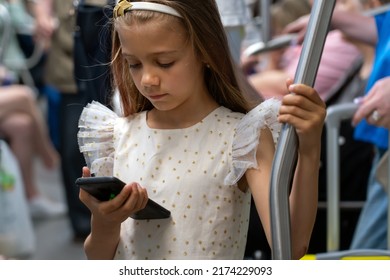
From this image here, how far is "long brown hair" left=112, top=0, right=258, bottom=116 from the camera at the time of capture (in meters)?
1.59

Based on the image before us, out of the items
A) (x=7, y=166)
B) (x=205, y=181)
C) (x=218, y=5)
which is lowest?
(x=7, y=166)

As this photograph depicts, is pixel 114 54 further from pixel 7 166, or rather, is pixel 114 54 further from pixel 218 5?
pixel 7 166

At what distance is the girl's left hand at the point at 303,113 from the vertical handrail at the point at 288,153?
1cm

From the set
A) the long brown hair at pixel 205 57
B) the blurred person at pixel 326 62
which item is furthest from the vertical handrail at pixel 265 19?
the long brown hair at pixel 205 57

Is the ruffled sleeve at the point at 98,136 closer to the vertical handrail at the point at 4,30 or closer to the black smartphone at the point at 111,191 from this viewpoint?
the black smartphone at the point at 111,191

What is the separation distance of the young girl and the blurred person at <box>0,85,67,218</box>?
2.81 m

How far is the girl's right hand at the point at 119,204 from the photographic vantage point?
1.55 metres

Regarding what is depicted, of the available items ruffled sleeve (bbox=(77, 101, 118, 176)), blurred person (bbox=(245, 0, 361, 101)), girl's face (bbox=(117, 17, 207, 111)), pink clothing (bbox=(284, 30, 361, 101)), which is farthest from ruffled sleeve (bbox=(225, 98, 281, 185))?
pink clothing (bbox=(284, 30, 361, 101))

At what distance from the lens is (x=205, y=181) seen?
62.7 inches

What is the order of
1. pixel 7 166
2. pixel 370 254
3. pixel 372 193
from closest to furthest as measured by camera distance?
pixel 370 254
pixel 372 193
pixel 7 166

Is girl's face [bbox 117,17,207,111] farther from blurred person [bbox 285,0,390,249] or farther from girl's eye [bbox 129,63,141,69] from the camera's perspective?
blurred person [bbox 285,0,390,249]

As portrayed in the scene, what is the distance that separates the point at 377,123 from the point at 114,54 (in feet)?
2.80

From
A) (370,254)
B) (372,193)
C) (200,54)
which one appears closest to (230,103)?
(200,54)

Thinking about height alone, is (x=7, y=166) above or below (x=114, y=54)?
below
